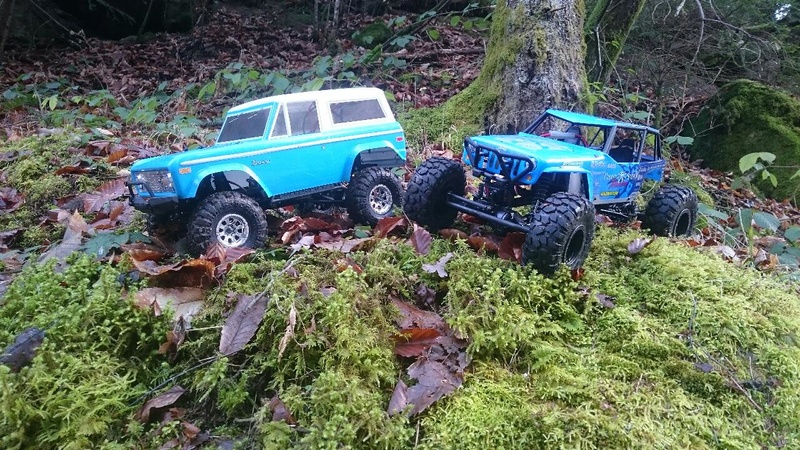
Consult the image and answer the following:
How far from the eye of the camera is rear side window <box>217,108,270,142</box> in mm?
3893

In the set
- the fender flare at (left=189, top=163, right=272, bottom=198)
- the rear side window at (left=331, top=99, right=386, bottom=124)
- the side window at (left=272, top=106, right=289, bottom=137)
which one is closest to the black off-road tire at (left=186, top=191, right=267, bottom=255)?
the fender flare at (left=189, top=163, right=272, bottom=198)

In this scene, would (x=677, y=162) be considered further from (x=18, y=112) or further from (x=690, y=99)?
(x=18, y=112)

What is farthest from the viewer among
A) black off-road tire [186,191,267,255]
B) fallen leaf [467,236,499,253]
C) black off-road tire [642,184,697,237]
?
black off-road tire [642,184,697,237]

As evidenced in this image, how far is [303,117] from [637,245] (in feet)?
8.23

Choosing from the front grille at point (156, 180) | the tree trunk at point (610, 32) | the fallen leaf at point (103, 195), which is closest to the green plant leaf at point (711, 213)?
the tree trunk at point (610, 32)

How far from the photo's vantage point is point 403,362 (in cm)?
237

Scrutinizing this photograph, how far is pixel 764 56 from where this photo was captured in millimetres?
9328

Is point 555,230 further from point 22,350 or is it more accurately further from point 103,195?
point 103,195

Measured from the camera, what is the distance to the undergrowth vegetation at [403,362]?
202 cm

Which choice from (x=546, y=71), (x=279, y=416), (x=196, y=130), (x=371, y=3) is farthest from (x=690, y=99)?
(x=279, y=416)

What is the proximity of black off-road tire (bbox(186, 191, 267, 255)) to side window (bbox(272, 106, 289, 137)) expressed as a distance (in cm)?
60

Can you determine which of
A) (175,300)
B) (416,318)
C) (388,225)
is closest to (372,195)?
(388,225)

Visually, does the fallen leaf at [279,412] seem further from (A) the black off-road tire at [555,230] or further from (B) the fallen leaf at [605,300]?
(B) the fallen leaf at [605,300]

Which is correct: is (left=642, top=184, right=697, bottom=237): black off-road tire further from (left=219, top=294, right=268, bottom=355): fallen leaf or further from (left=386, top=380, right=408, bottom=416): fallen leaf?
(left=219, top=294, right=268, bottom=355): fallen leaf
